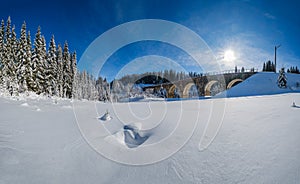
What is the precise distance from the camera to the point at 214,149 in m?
2.66

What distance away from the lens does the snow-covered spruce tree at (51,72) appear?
24.9 meters

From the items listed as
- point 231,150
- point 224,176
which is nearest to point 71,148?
point 224,176

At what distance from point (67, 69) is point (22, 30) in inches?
339

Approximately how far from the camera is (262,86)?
22.3 meters

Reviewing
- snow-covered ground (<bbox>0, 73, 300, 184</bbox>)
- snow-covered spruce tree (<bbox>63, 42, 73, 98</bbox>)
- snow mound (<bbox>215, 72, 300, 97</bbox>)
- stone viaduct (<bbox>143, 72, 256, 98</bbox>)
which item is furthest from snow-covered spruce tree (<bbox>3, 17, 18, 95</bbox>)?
snow mound (<bbox>215, 72, 300, 97</bbox>)

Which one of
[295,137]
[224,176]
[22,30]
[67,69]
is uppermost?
[22,30]

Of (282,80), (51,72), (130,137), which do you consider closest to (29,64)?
(51,72)

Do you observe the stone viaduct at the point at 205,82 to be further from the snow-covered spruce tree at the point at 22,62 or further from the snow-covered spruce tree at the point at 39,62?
the snow-covered spruce tree at the point at 22,62

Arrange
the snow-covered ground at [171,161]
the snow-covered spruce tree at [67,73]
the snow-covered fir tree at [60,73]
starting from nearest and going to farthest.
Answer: the snow-covered ground at [171,161] → the snow-covered fir tree at [60,73] → the snow-covered spruce tree at [67,73]

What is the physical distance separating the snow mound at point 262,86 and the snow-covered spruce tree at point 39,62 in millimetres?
25418

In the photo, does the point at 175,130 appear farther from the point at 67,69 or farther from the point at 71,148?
the point at 67,69

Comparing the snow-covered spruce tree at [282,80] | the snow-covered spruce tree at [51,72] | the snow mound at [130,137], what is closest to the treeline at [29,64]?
the snow-covered spruce tree at [51,72]

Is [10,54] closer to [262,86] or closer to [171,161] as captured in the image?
[171,161]

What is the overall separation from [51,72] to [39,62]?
7.30ft
